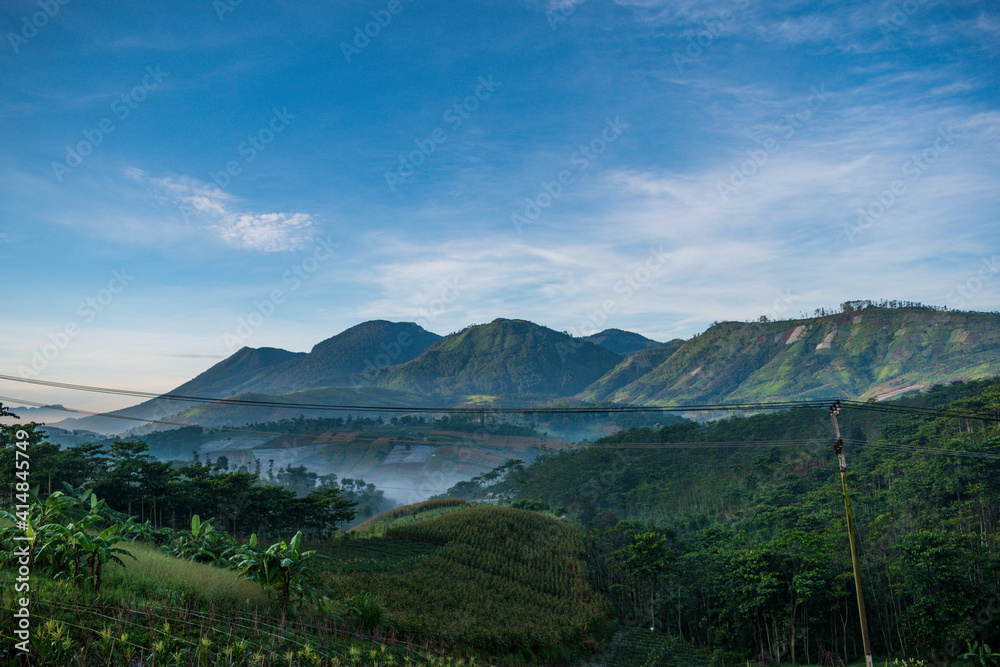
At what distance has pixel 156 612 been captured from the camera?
7.77 meters

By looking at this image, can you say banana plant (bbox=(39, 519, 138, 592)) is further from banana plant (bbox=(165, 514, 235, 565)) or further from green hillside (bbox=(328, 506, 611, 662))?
green hillside (bbox=(328, 506, 611, 662))

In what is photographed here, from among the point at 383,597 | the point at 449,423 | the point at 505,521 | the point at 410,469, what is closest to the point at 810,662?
the point at 505,521

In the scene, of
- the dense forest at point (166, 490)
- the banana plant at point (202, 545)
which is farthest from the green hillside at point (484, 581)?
the dense forest at point (166, 490)

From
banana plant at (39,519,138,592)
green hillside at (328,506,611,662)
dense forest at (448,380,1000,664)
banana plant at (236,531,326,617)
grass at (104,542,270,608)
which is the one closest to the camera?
banana plant at (39,519,138,592)

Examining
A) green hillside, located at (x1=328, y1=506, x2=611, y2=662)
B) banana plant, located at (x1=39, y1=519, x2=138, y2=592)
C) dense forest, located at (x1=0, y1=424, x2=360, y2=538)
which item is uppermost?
banana plant, located at (x1=39, y1=519, x2=138, y2=592)

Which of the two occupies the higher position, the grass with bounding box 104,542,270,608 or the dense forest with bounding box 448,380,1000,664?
the grass with bounding box 104,542,270,608

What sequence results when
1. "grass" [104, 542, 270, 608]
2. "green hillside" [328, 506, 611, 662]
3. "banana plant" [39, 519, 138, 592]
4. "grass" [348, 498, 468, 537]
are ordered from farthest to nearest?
"grass" [348, 498, 468, 537] → "green hillside" [328, 506, 611, 662] → "grass" [104, 542, 270, 608] → "banana plant" [39, 519, 138, 592]

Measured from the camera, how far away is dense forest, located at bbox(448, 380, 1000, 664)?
82.5ft

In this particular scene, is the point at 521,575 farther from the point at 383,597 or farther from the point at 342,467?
the point at 342,467

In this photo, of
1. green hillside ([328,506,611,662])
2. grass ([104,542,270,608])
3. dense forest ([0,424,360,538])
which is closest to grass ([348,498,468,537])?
green hillside ([328,506,611,662])

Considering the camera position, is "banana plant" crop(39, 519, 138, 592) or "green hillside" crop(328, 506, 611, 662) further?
"green hillside" crop(328, 506, 611, 662)

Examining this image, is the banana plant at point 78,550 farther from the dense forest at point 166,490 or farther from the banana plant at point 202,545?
the dense forest at point 166,490

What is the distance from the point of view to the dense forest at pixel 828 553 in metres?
25.2

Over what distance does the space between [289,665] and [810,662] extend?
28525 mm
